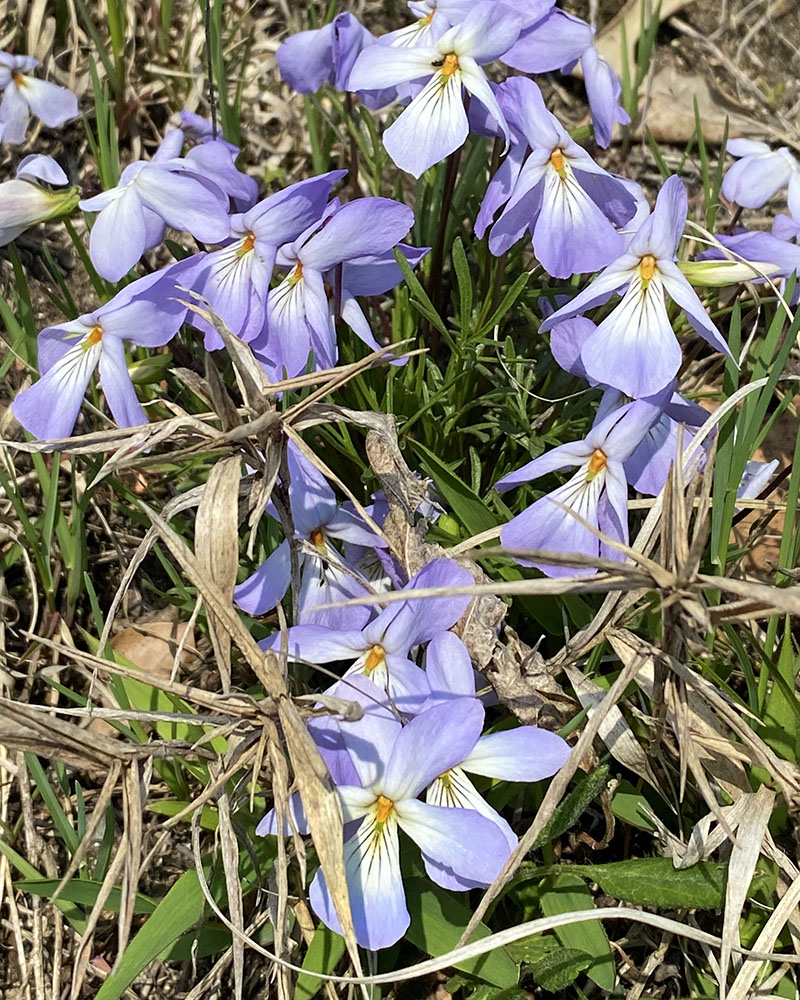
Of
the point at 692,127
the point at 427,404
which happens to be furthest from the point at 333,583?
the point at 692,127

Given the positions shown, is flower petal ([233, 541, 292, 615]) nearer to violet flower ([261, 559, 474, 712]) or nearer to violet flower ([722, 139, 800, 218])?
violet flower ([261, 559, 474, 712])

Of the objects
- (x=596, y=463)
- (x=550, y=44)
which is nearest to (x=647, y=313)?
(x=596, y=463)

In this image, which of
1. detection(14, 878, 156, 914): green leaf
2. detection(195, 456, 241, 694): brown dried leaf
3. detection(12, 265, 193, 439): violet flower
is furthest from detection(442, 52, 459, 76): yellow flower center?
detection(14, 878, 156, 914): green leaf

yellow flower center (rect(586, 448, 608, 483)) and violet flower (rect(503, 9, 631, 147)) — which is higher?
violet flower (rect(503, 9, 631, 147))

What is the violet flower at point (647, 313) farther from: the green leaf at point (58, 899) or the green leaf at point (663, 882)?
the green leaf at point (58, 899)

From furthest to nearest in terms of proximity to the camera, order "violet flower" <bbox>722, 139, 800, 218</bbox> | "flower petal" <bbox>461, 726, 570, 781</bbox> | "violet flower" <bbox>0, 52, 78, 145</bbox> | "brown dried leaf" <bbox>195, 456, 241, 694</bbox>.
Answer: "violet flower" <bbox>0, 52, 78, 145</bbox> < "violet flower" <bbox>722, 139, 800, 218</bbox> < "flower petal" <bbox>461, 726, 570, 781</bbox> < "brown dried leaf" <bbox>195, 456, 241, 694</bbox>

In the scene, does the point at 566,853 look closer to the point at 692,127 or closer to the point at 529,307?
the point at 529,307

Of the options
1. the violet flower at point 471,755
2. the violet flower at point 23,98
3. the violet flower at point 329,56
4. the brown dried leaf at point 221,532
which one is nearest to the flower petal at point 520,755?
the violet flower at point 471,755
